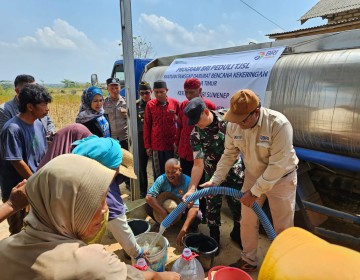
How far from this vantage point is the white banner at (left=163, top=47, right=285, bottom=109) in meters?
3.35

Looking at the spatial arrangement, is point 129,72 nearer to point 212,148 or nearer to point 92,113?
point 92,113

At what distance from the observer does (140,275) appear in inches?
53.2

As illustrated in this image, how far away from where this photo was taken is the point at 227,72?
3.82m

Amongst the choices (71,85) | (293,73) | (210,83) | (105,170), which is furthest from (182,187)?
(71,85)

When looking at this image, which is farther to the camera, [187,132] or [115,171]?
[187,132]

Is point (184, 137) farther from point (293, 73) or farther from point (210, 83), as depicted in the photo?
point (293, 73)

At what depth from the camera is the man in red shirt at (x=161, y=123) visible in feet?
13.5

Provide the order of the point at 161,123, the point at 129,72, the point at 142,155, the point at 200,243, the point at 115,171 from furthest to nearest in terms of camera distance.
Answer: the point at 142,155
the point at 161,123
the point at 129,72
the point at 200,243
the point at 115,171

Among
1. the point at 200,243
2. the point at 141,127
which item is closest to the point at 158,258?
the point at 200,243

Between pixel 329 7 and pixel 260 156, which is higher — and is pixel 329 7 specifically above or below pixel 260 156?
above

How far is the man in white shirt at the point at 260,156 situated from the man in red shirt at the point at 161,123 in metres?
1.74

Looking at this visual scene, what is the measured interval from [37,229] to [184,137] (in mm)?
2806

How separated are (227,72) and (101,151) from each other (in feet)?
8.48

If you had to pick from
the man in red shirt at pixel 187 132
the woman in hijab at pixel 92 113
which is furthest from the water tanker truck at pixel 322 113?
the woman in hijab at pixel 92 113
